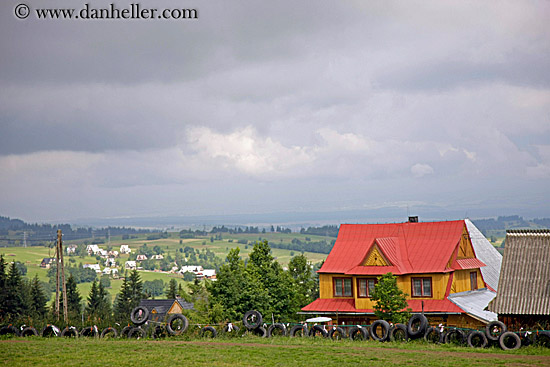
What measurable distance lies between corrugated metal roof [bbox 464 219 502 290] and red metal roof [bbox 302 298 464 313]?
11.7 metres

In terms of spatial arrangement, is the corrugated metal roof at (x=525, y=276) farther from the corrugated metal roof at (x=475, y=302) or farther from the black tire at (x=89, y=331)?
the black tire at (x=89, y=331)

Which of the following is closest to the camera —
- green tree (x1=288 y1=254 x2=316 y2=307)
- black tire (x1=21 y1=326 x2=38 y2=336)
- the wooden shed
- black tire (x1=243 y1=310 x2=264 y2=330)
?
the wooden shed

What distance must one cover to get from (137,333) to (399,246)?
991 inches

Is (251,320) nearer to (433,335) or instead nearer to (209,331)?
(209,331)

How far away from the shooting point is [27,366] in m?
24.4

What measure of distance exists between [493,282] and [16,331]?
42278 mm

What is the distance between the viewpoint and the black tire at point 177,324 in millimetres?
33938

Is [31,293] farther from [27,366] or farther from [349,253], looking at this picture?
[27,366]

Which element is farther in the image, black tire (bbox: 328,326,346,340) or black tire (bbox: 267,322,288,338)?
black tire (bbox: 267,322,288,338)

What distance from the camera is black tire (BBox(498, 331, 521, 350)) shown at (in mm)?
27719

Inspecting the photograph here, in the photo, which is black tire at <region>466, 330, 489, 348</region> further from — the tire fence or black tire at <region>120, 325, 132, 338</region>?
black tire at <region>120, 325, 132, 338</region>

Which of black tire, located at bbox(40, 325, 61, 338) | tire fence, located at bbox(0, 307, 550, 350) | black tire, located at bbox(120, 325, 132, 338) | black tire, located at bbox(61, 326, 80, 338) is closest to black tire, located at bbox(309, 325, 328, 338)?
tire fence, located at bbox(0, 307, 550, 350)

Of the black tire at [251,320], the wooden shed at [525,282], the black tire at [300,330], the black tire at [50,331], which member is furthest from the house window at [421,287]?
the black tire at [50,331]

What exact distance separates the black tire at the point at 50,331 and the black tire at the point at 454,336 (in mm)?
21360
